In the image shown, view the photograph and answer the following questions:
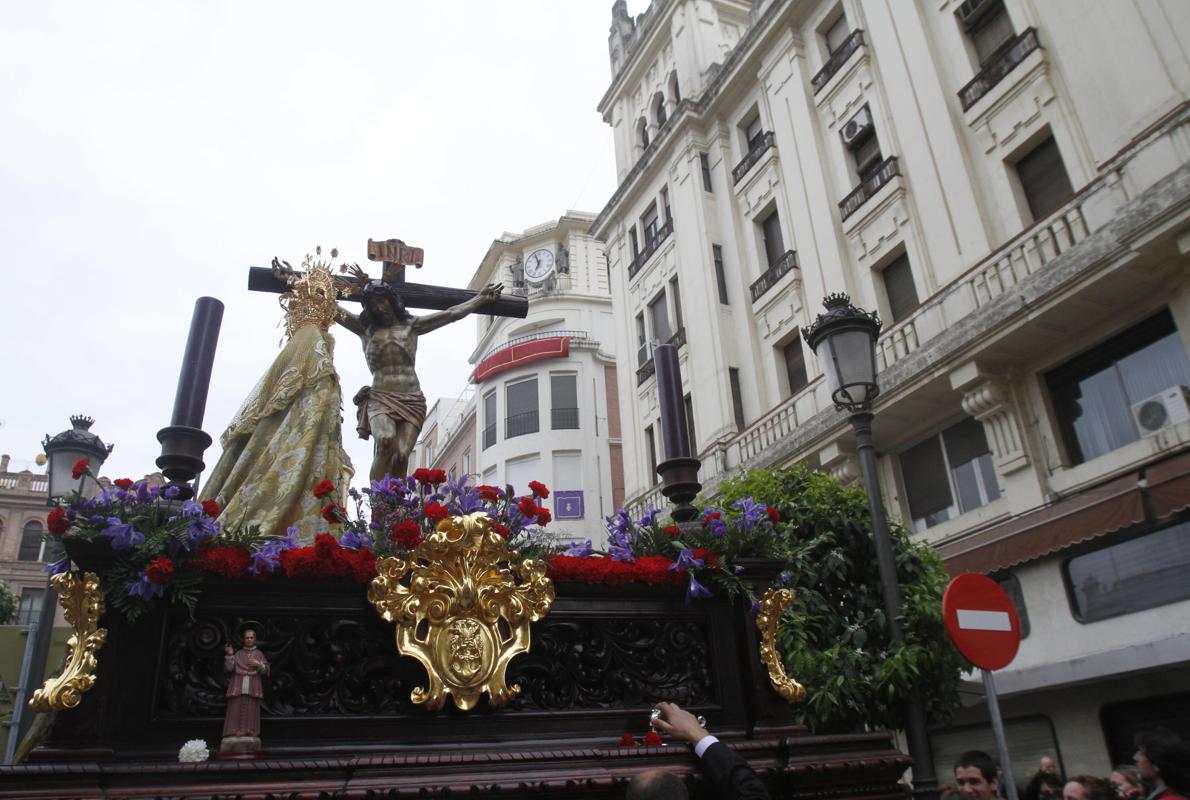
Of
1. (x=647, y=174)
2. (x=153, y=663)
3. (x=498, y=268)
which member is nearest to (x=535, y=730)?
(x=153, y=663)

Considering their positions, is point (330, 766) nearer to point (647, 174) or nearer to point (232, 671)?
point (232, 671)

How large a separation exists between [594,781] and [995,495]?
1198 cm

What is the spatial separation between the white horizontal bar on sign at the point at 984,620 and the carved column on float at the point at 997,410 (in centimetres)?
847

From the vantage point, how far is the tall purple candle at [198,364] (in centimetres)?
341

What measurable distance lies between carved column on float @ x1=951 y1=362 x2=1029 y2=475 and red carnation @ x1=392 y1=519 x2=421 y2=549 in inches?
442

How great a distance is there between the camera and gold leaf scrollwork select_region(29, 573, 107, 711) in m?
2.54

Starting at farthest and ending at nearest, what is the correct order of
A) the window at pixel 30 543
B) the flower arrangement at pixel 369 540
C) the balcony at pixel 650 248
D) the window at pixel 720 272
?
the window at pixel 30 543
the balcony at pixel 650 248
the window at pixel 720 272
the flower arrangement at pixel 369 540

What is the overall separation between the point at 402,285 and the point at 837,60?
1548cm

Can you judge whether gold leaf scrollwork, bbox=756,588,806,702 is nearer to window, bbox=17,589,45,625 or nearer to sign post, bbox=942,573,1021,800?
sign post, bbox=942,573,1021,800

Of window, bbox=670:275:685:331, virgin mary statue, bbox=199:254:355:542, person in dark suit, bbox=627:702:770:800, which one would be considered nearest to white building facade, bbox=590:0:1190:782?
window, bbox=670:275:685:331

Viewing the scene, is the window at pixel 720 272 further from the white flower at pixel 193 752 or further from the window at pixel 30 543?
the window at pixel 30 543

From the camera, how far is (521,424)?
105 feet

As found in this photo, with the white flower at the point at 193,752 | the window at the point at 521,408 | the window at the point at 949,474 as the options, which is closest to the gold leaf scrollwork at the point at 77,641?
the white flower at the point at 193,752

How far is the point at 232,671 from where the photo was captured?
272 cm
